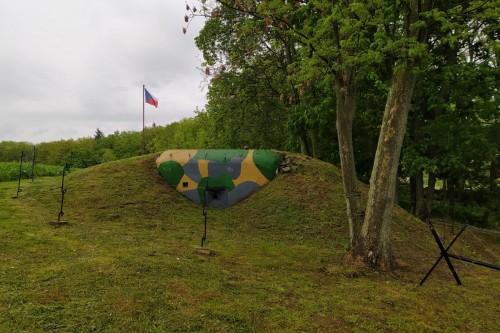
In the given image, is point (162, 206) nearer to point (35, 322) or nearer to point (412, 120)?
point (35, 322)

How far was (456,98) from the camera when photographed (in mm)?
15555

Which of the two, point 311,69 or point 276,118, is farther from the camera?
point 276,118

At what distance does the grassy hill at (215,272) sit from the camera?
5.28 meters

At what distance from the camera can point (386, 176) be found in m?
8.64

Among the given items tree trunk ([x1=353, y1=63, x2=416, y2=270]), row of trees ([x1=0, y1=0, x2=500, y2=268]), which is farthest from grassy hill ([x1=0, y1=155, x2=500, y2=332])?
row of trees ([x1=0, y1=0, x2=500, y2=268])

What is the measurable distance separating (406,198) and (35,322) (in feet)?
76.6

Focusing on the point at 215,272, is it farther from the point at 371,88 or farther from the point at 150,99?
the point at 150,99

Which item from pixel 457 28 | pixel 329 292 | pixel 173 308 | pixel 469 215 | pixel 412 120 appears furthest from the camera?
pixel 469 215

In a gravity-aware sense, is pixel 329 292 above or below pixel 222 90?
below

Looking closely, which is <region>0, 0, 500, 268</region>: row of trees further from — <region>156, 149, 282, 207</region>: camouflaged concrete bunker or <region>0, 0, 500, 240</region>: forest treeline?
<region>156, 149, 282, 207</region>: camouflaged concrete bunker

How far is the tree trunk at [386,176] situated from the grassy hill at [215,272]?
634 millimetres

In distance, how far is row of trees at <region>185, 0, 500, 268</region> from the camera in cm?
856

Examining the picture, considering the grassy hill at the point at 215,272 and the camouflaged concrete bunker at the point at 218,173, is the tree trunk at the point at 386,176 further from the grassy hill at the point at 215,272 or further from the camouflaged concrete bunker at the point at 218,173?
the camouflaged concrete bunker at the point at 218,173

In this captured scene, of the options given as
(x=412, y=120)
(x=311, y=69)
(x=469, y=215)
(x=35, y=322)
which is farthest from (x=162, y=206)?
(x=469, y=215)
